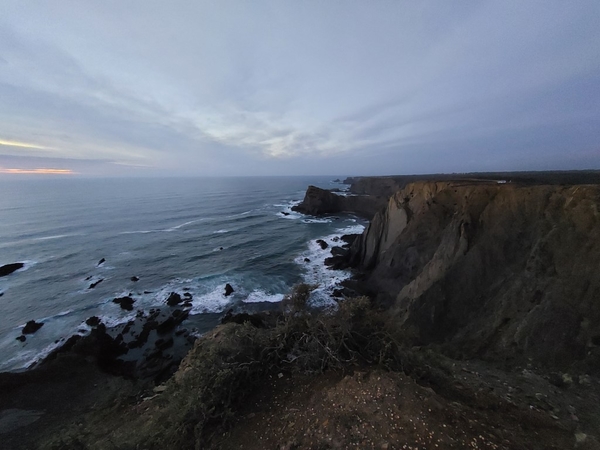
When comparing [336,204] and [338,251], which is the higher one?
[336,204]

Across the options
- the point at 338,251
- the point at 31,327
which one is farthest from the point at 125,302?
the point at 338,251

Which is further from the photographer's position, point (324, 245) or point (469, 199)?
point (324, 245)

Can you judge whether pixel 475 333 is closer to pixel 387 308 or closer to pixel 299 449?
pixel 387 308

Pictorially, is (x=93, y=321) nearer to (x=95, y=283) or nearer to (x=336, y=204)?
(x=95, y=283)

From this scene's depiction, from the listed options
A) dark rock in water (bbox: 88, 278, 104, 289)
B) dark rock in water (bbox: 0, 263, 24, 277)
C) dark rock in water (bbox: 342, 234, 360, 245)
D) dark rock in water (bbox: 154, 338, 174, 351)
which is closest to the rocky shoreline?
dark rock in water (bbox: 154, 338, 174, 351)

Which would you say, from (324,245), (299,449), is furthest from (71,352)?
(324,245)
